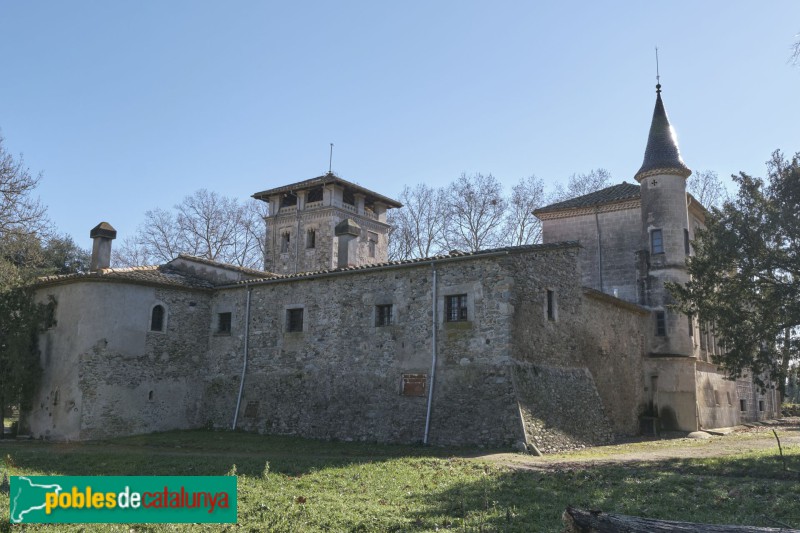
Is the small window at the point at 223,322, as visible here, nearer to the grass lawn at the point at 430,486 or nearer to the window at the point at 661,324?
the grass lawn at the point at 430,486

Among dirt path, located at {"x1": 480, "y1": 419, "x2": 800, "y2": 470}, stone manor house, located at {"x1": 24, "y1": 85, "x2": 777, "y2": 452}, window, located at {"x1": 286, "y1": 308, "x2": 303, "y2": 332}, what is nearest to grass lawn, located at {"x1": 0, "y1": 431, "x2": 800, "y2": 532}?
dirt path, located at {"x1": 480, "y1": 419, "x2": 800, "y2": 470}

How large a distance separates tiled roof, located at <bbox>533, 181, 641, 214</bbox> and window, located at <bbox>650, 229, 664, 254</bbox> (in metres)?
2.10

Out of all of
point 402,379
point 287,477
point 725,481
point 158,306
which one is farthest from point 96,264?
point 725,481

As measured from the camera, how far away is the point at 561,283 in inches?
803

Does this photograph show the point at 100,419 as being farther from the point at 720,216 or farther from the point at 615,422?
the point at 720,216

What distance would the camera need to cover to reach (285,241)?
4322 centimetres

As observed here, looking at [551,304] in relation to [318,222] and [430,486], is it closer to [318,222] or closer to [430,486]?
[430,486]

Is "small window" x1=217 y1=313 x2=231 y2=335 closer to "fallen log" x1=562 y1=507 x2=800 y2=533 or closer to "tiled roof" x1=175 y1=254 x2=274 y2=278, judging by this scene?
"tiled roof" x1=175 y1=254 x2=274 y2=278

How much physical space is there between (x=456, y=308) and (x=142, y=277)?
10742mm

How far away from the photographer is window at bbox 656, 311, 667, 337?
26.4 metres

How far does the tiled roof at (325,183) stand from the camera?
40.7 meters

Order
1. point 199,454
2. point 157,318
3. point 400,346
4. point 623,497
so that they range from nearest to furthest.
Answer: point 623,497 < point 199,454 < point 400,346 < point 157,318

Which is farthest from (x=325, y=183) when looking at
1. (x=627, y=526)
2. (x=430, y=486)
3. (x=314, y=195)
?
(x=627, y=526)

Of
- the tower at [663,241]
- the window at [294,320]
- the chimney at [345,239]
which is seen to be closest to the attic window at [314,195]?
the chimney at [345,239]
